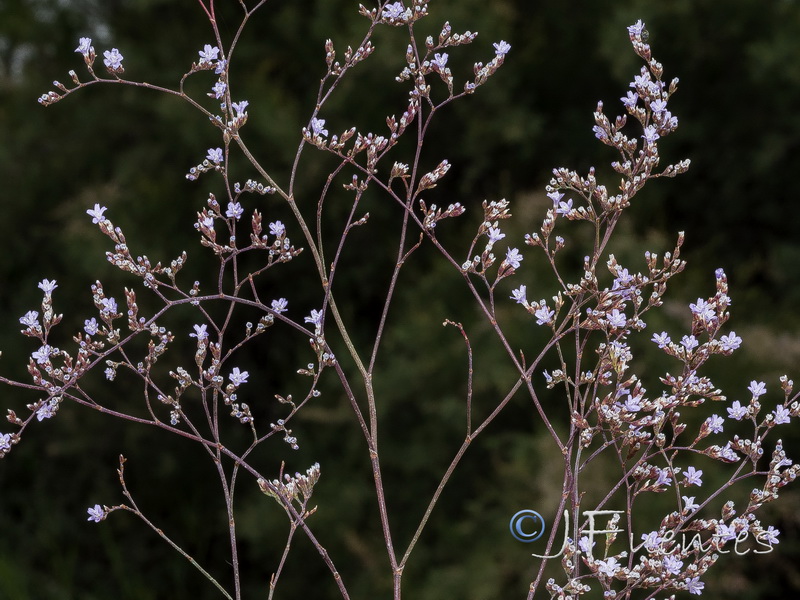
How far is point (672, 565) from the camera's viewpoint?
0.78 metres

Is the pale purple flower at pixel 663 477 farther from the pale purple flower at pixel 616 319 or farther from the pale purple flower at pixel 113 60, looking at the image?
the pale purple flower at pixel 113 60

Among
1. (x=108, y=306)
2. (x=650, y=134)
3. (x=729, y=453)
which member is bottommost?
(x=729, y=453)

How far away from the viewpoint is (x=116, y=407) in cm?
395

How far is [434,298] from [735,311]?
1040 mm

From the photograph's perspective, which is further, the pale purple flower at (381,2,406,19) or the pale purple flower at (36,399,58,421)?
the pale purple flower at (381,2,406,19)

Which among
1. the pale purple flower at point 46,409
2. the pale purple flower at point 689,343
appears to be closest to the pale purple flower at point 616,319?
the pale purple flower at point 689,343

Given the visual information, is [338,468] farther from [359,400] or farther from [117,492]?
[117,492]

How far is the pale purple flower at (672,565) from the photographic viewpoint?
78cm

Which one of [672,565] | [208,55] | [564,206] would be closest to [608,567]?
[672,565]

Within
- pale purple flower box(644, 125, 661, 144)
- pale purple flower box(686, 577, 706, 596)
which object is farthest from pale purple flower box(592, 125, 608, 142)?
pale purple flower box(686, 577, 706, 596)

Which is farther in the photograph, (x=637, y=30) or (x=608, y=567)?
(x=637, y=30)

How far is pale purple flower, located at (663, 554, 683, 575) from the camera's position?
776 mm

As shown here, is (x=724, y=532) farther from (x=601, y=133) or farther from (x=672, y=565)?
(x=601, y=133)

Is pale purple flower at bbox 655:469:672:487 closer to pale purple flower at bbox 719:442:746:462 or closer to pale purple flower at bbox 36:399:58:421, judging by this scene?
pale purple flower at bbox 719:442:746:462
